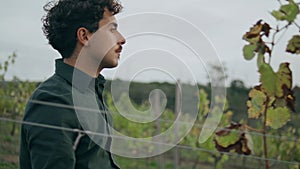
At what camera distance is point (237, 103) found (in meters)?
5.41

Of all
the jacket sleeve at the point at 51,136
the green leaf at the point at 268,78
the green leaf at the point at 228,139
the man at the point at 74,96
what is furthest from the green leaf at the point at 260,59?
the jacket sleeve at the point at 51,136

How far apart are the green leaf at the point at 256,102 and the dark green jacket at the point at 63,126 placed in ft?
1.77

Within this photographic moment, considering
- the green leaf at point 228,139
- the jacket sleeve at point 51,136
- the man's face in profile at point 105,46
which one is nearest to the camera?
the jacket sleeve at point 51,136

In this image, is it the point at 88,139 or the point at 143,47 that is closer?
the point at 88,139

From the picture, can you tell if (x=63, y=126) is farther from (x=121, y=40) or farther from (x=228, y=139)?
(x=228, y=139)

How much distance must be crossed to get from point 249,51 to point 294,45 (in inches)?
4.8

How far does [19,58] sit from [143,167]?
195 cm

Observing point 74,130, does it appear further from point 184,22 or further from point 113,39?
point 184,22

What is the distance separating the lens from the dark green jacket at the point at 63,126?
3.46ft

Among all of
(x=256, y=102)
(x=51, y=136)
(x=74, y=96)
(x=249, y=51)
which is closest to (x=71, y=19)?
(x=74, y=96)

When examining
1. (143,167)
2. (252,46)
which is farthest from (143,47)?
(143,167)

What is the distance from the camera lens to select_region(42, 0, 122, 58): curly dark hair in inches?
46.8

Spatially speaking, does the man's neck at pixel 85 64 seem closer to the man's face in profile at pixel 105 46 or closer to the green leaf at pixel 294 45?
the man's face in profile at pixel 105 46

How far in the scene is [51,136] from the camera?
3.46 ft
